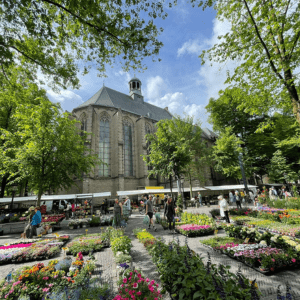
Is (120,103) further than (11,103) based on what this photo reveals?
Yes

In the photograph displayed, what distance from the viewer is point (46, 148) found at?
11.3m

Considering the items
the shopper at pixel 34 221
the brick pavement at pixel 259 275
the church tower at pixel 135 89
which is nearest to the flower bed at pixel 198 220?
the brick pavement at pixel 259 275

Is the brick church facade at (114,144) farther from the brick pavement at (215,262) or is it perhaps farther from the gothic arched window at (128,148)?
the brick pavement at (215,262)

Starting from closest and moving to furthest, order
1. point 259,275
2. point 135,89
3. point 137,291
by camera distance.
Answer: point 137,291 < point 259,275 < point 135,89

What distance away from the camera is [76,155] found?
11992 millimetres

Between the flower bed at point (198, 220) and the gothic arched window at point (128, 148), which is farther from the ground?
the gothic arched window at point (128, 148)

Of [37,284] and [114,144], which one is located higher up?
[114,144]

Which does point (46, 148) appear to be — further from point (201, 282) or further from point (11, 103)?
point (201, 282)

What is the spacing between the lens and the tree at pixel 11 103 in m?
6.10

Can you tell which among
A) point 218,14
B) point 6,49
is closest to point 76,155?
point 6,49

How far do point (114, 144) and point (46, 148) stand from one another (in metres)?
17.3

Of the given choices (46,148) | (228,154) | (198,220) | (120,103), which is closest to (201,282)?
(198,220)

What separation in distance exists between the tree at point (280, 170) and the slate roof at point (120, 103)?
22.7 m

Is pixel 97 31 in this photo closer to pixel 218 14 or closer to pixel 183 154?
pixel 218 14
